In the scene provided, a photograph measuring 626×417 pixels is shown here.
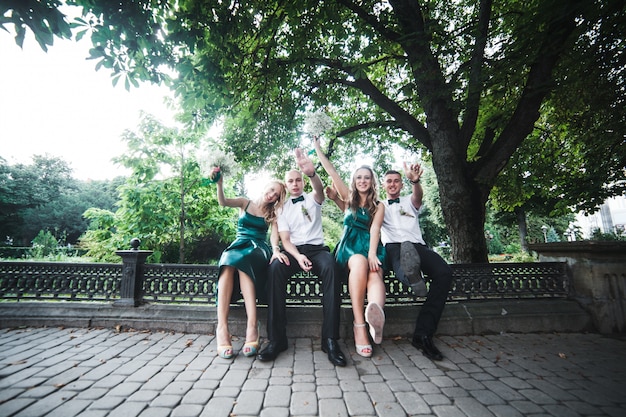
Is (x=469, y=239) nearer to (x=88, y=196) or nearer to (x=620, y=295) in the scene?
(x=620, y=295)

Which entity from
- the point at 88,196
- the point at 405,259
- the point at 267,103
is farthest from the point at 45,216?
the point at 405,259

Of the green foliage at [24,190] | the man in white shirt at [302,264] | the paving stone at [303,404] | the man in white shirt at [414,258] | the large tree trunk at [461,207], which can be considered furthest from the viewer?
the green foliage at [24,190]

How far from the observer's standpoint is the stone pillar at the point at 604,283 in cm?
357

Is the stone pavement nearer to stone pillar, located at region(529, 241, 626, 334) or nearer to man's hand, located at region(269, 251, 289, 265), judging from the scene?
stone pillar, located at region(529, 241, 626, 334)

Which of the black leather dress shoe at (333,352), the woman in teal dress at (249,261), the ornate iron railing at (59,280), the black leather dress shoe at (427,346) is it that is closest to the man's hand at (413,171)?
the woman in teal dress at (249,261)

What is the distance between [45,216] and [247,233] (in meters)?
51.2

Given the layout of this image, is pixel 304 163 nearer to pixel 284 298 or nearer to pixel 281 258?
pixel 281 258

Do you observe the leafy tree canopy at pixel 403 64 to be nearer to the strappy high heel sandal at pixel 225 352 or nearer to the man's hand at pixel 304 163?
the man's hand at pixel 304 163

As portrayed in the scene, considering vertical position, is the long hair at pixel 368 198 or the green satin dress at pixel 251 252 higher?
the long hair at pixel 368 198

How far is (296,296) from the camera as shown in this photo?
368 centimetres

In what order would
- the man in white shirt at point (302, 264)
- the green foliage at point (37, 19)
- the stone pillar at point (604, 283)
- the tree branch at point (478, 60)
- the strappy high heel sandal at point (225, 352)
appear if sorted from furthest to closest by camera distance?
the tree branch at point (478, 60)
the stone pillar at point (604, 283)
the man in white shirt at point (302, 264)
the strappy high heel sandal at point (225, 352)
the green foliage at point (37, 19)

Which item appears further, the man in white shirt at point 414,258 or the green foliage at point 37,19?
the man in white shirt at point 414,258

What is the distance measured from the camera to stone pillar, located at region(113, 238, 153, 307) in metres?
3.70

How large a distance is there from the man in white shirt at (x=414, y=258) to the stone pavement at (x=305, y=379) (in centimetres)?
30
